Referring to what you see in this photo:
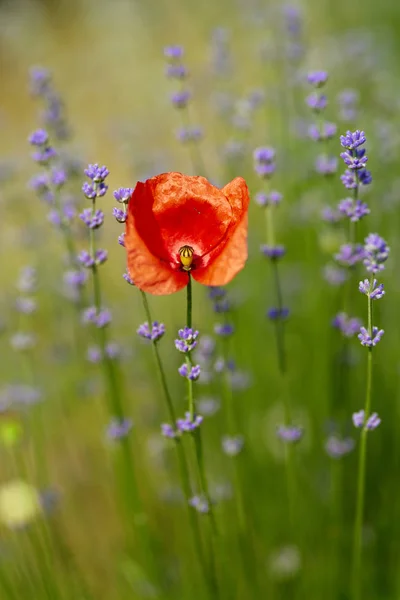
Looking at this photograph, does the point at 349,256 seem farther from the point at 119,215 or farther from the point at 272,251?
the point at 119,215

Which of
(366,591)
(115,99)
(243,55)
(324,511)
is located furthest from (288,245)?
(243,55)

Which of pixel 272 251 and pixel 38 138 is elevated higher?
pixel 38 138

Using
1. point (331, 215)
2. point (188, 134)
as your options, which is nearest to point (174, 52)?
point (188, 134)

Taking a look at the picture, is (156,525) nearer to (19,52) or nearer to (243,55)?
(243,55)

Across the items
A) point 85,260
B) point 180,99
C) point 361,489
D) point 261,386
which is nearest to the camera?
point 85,260

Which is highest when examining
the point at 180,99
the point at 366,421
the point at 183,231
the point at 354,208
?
the point at 180,99

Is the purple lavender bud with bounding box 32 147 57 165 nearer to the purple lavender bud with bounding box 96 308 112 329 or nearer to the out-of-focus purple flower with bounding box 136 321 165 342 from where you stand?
the purple lavender bud with bounding box 96 308 112 329
